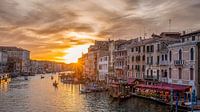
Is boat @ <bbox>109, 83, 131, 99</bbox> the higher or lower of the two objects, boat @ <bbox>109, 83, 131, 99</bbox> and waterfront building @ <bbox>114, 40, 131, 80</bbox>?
the lower

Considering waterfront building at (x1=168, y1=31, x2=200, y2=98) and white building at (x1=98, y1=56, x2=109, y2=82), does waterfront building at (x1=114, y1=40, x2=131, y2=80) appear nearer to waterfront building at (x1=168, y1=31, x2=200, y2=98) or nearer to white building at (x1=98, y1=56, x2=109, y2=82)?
white building at (x1=98, y1=56, x2=109, y2=82)

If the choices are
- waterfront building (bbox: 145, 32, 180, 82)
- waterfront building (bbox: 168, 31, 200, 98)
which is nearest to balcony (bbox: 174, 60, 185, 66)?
waterfront building (bbox: 168, 31, 200, 98)

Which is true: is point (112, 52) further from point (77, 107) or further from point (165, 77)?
point (77, 107)

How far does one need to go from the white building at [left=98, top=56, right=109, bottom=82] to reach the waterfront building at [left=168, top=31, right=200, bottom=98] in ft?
119

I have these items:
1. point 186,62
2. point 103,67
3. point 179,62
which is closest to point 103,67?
point 103,67

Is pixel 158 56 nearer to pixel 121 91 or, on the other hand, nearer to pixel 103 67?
pixel 121 91

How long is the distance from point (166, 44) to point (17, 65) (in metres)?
160

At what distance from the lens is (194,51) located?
40844 millimetres

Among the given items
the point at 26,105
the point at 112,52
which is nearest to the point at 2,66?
the point at 112,52

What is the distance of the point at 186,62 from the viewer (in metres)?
42.6

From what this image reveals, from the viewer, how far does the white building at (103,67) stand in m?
83.3

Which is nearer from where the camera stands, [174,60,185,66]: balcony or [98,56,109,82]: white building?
[174,60,185,66]: balcony

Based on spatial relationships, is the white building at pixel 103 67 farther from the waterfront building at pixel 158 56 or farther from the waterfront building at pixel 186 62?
the waterfront building at pixel 186 62

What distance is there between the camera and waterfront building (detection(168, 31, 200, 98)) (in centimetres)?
4075
